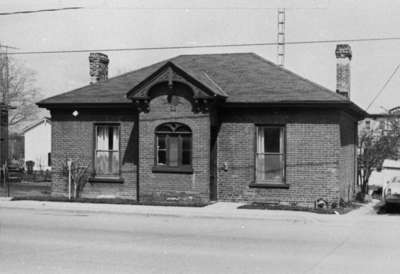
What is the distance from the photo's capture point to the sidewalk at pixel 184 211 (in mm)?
16188

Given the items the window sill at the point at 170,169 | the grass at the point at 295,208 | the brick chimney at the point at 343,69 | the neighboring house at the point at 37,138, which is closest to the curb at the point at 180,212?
the grass at the point at 295,208

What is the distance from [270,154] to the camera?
1973cm

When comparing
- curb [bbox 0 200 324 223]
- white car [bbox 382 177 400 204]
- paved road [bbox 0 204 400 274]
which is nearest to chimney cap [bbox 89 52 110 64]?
curb [bbox 0 200 324 223]

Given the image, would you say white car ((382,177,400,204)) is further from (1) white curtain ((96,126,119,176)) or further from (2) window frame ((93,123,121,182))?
(1) white curtain ((96,126,119,176))

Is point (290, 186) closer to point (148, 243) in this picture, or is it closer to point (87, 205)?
point (87, 205)

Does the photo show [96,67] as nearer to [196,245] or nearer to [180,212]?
[180,212]

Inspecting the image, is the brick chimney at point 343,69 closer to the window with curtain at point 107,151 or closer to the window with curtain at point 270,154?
the window with curtain at point 270,154

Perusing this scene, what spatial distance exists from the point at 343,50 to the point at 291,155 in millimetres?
6297

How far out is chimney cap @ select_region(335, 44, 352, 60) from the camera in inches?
914

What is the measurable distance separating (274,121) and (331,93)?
2.14 meters

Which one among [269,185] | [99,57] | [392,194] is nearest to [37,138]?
[99,57]

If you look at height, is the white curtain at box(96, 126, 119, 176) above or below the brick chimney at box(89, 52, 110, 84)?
below

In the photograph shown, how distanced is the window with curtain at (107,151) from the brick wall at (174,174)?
1.63m

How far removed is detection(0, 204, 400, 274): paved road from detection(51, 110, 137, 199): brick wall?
516cm
